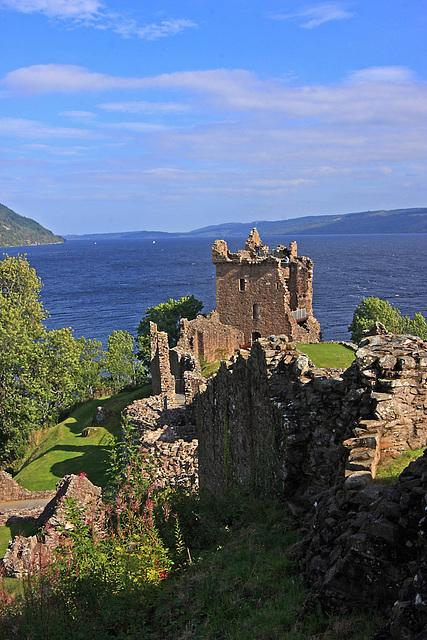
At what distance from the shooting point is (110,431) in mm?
36281

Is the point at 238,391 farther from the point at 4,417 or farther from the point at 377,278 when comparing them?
the point at 377,278

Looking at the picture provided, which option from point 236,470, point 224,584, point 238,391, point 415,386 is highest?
point 415,386

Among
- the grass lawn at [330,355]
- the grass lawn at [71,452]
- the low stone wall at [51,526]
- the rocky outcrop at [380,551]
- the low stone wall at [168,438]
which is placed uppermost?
the rocky outcrop at [380,551]

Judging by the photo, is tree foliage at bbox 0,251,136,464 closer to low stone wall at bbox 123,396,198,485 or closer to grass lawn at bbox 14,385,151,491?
grass lawn at bbox 14,385,151,491

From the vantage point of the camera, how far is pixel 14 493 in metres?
27.3

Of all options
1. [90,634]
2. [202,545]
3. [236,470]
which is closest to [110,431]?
[236,470]

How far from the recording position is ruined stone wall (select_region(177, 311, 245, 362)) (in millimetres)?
43781

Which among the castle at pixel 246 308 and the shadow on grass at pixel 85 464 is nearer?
the shadow on grass at pixel 85 464

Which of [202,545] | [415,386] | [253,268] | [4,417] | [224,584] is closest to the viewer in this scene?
[224,584]

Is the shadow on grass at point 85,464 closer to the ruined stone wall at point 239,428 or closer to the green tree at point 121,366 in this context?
the ruined stone wall at point 239,428

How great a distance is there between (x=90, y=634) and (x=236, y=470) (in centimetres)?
730

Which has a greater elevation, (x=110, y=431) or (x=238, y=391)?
(x=238, y=391)

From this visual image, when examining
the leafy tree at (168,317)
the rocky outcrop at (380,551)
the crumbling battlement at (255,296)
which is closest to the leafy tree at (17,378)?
the leafy tree at (168,317)

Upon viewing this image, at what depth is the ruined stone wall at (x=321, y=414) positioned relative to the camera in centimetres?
804
